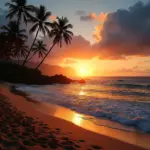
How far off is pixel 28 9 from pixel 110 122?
30.0m

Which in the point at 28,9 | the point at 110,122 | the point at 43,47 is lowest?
the point at 110,122

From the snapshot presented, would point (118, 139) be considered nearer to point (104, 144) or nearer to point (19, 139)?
point (104, 144)

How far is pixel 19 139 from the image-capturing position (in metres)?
3.57

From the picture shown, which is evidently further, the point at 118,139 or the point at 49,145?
the point at 118,139

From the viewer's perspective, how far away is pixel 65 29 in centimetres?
3500

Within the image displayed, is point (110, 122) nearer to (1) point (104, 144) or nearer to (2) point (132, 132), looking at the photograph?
(2) point (132, 132)

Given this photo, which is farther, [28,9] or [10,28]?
[10,28]

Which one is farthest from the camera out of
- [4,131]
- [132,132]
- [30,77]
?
[30,77]

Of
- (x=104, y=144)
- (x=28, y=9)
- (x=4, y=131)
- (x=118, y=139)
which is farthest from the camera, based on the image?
(x=28, y=9)

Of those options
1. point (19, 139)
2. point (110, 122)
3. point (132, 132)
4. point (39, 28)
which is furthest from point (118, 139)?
point (39, 28)

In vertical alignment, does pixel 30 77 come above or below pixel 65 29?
below

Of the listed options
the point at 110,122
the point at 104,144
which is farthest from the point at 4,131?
the point at 110,122

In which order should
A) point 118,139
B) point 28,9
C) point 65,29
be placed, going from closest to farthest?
point 118,139 < point 28,9 < point 65,29

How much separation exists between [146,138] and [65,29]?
32147 millimetres
